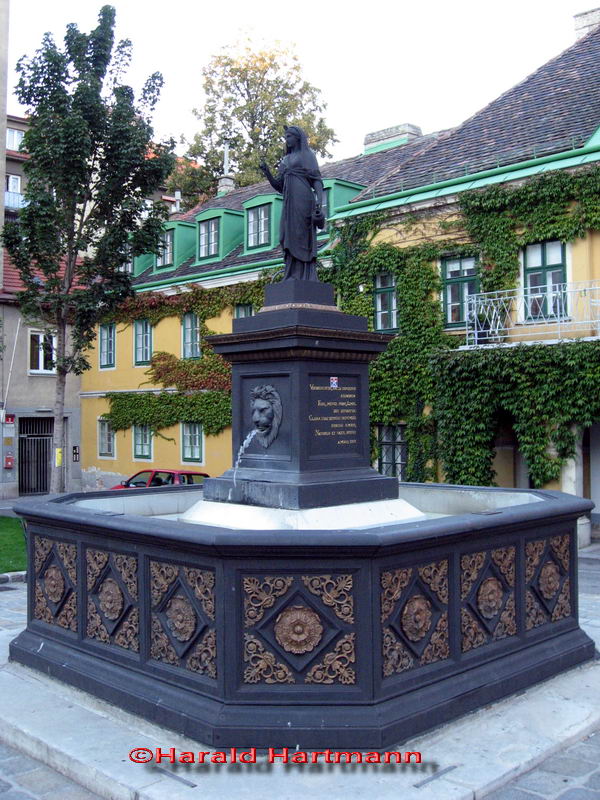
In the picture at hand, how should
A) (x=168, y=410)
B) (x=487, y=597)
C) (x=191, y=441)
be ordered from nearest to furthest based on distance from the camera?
(x=487, y=597) < (x=191, y=441) < (x=168, y=410)

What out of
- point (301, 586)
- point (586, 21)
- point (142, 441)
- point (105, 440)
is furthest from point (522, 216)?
point (105, 440)

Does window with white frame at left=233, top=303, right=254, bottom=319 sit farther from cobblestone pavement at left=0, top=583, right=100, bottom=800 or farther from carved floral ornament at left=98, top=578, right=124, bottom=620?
cobblestone pavement at left=0, top=583, right=100, bottom=800

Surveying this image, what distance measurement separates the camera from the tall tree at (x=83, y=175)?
715 inches

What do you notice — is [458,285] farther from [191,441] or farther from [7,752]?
[7,752]

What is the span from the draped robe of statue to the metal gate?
Result: 2314 cm

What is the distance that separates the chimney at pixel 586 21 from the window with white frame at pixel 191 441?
52.1 ft

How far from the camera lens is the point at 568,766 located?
205 inches

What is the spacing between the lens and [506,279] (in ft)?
59.0

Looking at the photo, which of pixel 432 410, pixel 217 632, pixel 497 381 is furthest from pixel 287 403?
pixel 432 410

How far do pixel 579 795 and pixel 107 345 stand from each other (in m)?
27.3

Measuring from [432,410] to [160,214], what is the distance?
Answer: 26.4ft

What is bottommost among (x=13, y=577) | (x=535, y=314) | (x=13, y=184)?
(x=13, y=577)

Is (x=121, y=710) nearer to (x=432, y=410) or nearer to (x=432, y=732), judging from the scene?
(x=432, y=732)

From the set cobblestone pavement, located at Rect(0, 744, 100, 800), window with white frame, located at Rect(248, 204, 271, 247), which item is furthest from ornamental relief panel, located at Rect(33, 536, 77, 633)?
window with white frame, located at Rect(248, 204, 271, 247)
